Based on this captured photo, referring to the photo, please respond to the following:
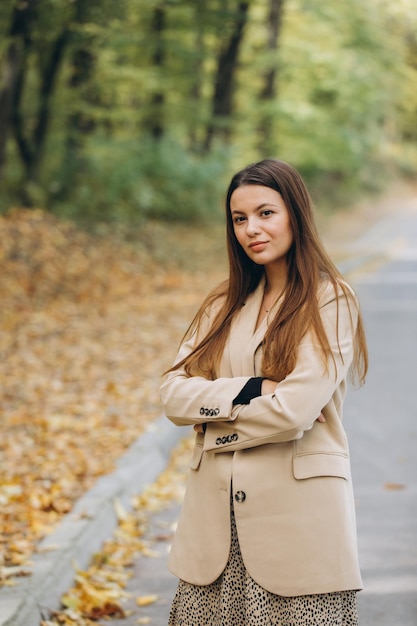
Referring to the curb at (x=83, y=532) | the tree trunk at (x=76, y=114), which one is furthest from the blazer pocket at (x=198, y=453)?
the tree trunk at (x=76, y=114)

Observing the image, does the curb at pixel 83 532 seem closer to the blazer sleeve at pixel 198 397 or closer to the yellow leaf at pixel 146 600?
the yellow leaf at pixel 146 600

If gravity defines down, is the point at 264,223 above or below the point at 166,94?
below

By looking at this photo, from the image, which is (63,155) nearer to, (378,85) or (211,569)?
(378,85)

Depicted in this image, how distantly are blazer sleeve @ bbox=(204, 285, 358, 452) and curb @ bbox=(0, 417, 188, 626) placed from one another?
1704mm

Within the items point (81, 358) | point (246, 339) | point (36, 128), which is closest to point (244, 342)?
point (246, 339)

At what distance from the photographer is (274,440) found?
9.45 ft

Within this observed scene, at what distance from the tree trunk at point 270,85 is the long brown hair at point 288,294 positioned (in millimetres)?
25541

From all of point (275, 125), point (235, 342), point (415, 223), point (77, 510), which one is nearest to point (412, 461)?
point (77, 510)

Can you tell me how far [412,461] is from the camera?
7352 millimetres

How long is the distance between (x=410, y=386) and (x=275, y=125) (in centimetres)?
2133

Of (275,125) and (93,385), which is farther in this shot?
(275,125)

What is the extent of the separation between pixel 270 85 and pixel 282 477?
1104 inches

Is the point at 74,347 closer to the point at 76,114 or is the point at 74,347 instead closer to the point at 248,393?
the point at 248,393

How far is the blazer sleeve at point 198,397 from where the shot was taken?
9.68 feet
